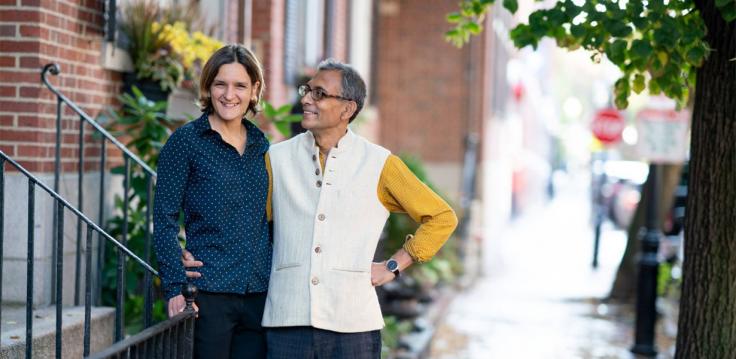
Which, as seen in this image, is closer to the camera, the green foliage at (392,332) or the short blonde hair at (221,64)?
the short blonde hair at (221,64)

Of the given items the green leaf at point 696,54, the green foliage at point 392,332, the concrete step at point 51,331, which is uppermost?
the green leaf at point 696,54

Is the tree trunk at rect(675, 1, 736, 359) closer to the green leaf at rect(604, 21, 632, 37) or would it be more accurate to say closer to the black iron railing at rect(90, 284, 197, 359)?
the green leaf at rect(604, 21, 632, 37)

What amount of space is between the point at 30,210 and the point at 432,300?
9094 millimetres

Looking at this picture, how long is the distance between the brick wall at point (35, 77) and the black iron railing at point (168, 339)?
7.98ft

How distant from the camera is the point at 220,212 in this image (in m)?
3.81

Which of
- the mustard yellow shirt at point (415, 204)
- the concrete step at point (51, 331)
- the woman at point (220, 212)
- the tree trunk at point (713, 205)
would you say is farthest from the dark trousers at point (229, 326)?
the tree trunk at point (713, 205)

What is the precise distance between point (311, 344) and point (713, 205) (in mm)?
2354

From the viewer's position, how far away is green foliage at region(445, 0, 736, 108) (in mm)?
4895

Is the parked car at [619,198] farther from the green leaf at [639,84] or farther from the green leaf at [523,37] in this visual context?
the green leaf at [523,37]

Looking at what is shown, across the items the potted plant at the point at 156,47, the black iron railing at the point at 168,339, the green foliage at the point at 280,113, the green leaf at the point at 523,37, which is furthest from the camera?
the potted plant at the point at 156,47

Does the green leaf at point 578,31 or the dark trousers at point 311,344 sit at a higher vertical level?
the green leaf at point 578,31

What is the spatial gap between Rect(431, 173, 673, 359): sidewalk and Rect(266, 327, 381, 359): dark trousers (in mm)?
6297

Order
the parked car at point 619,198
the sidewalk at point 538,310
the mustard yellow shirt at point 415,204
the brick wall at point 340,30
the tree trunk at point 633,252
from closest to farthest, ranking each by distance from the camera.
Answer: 1. the mustard yellow shirt at point 415,204
2. the sidewalk at point 538,310
3. the brick wall at point 340,30
4. the tree trunk at point 633,252
5. the parked car at point 619,198

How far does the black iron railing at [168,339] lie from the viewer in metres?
3.37
